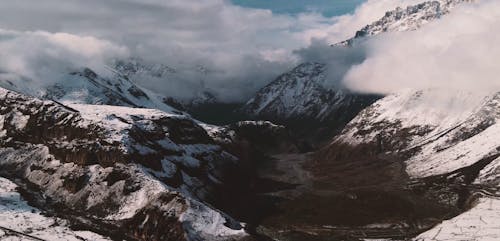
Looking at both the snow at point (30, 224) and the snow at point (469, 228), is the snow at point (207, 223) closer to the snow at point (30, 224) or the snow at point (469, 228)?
the snow at point (30, 224)

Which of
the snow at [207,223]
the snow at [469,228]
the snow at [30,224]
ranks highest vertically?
the snow at [469,228]

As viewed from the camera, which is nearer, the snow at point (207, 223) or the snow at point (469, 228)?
the snow at point (207, 223)

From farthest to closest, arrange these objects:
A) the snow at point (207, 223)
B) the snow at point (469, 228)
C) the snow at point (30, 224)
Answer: the snow at point (469, 228)
the snow at point (207, 223)
the snow at point (30, 224)

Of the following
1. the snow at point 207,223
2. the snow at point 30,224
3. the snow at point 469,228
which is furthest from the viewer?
the snow at point 469,228

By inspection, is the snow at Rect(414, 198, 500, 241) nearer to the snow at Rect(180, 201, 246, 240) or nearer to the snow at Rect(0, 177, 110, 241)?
the snow at Rect(180, 201, 246, 240)

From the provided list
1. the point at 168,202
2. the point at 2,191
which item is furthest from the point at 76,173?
the point at 168,202

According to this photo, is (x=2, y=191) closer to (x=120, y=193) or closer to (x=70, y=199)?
(x=70, y=199)

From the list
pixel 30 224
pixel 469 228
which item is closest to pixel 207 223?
pixel 30 224

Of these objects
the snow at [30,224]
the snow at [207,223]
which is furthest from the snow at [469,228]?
the snow at [30,224]

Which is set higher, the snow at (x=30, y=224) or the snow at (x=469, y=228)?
the snow at (x=469, y=228)
